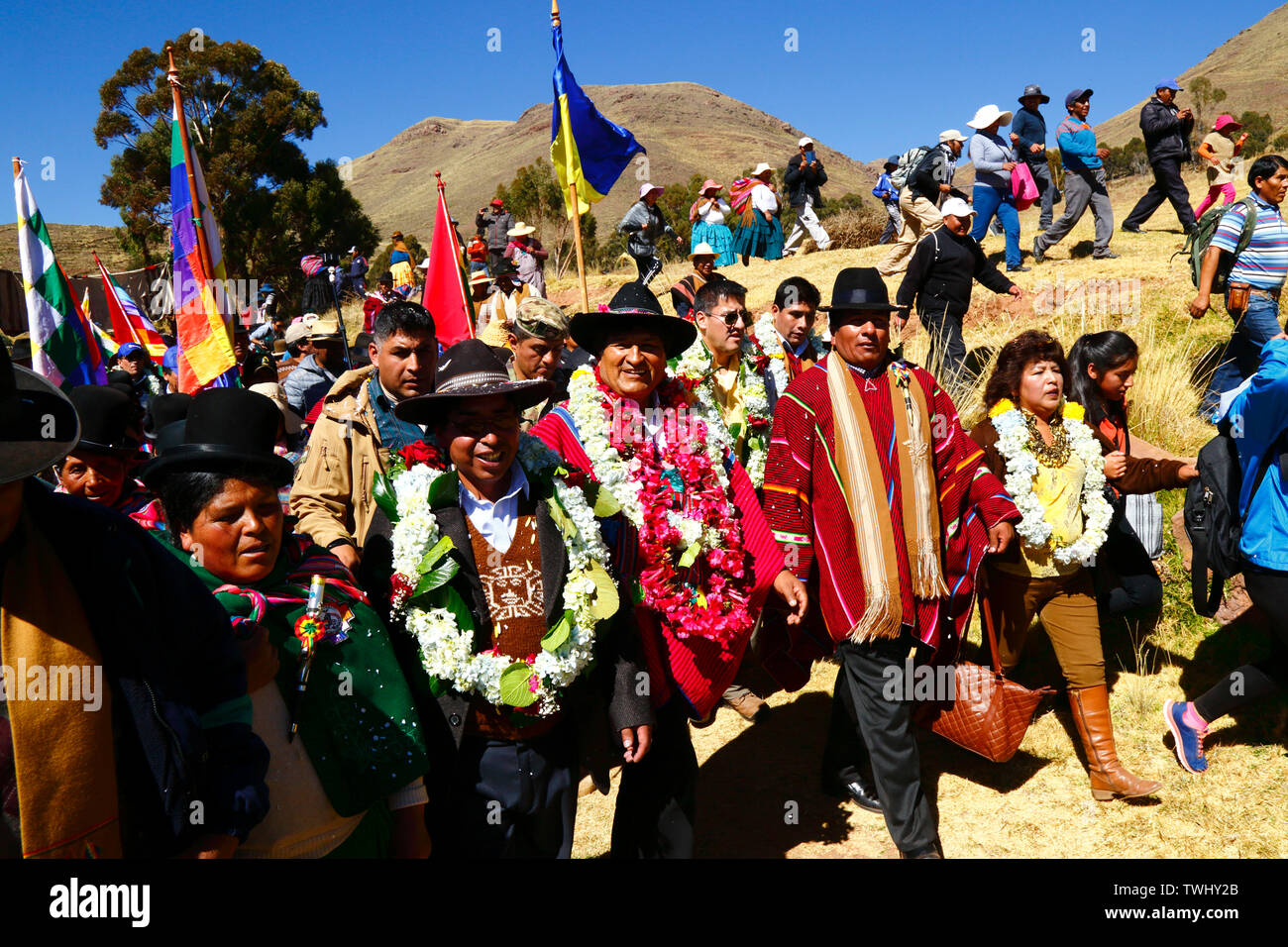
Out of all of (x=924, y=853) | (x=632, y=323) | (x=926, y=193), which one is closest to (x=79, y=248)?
(x=926, y=193)

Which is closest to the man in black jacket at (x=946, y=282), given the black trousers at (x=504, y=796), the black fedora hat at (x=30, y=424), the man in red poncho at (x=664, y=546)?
the man in red poncho at (x=664, y=546)

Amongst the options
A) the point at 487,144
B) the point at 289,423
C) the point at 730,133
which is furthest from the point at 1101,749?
the point at 487,144

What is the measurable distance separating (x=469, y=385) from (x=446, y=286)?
420 cm

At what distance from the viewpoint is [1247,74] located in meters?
66.9

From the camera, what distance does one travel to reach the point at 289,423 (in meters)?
6.30

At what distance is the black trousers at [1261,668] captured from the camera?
3779 millimetres

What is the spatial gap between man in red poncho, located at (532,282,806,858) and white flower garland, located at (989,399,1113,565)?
54.9 inches

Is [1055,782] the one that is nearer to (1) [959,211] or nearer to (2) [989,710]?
(2) [989,710]

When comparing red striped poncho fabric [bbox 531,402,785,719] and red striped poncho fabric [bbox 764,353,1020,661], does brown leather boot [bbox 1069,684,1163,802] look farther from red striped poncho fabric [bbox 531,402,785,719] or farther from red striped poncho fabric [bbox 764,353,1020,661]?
red striped poncho fabric [bbox 531,402,785,719]

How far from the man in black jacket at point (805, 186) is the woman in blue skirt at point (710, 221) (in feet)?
4.81

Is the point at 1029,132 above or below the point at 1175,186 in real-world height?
above

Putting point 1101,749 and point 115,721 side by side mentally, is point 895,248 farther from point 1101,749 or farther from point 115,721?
point 115,721

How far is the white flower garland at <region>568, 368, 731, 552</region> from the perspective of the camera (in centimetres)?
335

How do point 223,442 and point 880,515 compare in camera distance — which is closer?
point 223,442
